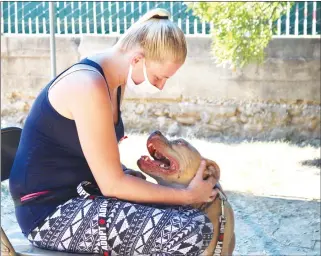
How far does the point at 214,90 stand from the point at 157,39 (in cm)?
497

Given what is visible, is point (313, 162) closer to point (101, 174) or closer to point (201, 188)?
point (201, 188)

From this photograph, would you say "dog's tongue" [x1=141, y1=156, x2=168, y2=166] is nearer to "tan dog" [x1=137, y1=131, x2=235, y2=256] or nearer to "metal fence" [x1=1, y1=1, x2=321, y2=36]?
"tan dog" [x1=137, y1=131, x2=235, y2=256]

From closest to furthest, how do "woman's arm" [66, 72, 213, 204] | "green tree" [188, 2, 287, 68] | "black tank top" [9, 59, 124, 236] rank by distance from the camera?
"woman's arm" [66, 72, 213, 204], "black tank top" [9, 59, 124, 236], "green tree" [188, 2, 287, 68]

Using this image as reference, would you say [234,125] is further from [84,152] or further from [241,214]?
[84,152]

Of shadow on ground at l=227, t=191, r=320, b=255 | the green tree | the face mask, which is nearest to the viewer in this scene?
the face mask

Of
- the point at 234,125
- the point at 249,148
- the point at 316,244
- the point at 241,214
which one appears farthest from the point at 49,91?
the point at 234,125

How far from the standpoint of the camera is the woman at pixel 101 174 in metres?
1.97

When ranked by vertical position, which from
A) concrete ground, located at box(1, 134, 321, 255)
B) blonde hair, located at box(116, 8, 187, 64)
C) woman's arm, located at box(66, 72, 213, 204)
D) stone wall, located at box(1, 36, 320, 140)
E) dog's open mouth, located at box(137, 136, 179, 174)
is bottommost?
concrete ground, located at box(1, 134, 321, 255)

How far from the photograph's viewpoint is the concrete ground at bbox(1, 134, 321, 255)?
3.91 meters

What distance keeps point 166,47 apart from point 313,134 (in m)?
5.17

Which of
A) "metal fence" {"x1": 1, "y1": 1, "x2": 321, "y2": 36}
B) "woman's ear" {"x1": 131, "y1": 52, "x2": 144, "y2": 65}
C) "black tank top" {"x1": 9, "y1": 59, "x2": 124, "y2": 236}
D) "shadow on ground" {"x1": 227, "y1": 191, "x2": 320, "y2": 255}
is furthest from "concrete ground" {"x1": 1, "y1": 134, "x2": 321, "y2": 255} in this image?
"metal fence" {"x1": 1, "y1": 1, "x2": 321, "y2": 36}

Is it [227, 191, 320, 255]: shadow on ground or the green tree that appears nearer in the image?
[227, 191, 320, 255]: shadow on ground

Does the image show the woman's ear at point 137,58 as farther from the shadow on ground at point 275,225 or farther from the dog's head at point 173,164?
the shadow on ground at point 275,225

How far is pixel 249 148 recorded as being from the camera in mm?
6605
